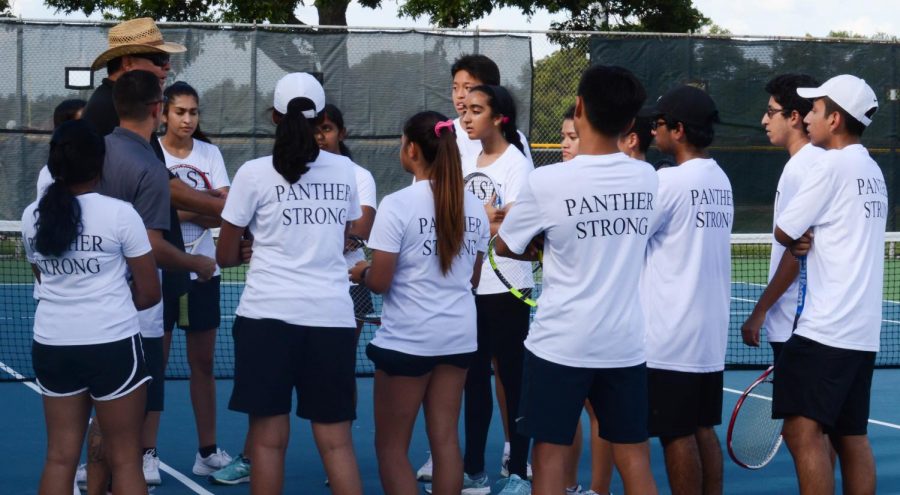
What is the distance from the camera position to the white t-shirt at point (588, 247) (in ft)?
11.3

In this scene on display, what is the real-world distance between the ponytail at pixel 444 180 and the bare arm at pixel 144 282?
3.07 ft

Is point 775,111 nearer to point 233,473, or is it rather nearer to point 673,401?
point 673,401

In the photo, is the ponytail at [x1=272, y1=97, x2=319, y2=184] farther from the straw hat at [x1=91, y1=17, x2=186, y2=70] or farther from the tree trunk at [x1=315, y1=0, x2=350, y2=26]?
the tree trunk at [x1=315, y1=0, x2=350, y2=26]

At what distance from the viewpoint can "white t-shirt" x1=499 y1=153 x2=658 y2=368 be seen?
343cm

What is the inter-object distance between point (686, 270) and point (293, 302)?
4.18ft

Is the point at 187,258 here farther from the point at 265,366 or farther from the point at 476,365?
the point at 476,365

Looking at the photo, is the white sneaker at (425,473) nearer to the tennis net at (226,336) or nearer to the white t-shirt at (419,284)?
the white t-shirt at (419,284)

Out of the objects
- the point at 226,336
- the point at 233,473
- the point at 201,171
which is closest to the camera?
the point at 233,473

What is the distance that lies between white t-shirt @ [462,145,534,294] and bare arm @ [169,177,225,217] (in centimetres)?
110

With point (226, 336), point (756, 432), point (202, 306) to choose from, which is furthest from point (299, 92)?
point (226, 336)

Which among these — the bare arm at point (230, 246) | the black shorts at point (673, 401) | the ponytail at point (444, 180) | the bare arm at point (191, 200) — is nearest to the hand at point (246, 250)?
the bare arm at point (230, 246)

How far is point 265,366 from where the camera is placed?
3928 millimetres

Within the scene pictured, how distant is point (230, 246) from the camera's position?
4.00m

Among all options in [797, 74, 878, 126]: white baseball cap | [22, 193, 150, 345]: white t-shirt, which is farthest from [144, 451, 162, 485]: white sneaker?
[797, 74, 878, 126]: white baseball cap
